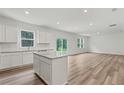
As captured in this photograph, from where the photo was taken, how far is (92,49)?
40.0 ft

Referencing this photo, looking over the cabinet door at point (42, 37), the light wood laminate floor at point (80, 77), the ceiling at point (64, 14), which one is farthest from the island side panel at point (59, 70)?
the cabinet door at point (42, 37)

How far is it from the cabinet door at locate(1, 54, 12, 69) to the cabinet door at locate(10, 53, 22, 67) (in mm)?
137

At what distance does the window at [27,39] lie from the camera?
5.16 metres

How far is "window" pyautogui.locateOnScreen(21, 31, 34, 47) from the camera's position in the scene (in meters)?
5.16

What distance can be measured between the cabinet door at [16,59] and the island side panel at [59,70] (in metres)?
3.09

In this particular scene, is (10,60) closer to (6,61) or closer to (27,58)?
(6,61)

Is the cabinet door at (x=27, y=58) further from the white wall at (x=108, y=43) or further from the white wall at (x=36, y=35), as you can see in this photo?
the white wall at (x=108, y=43)

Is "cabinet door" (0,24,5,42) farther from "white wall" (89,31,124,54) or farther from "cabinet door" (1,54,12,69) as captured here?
"white wall" (89,31,124,54)

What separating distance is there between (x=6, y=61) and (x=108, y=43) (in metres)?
10.8

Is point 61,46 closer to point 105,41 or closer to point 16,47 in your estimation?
point 16,47

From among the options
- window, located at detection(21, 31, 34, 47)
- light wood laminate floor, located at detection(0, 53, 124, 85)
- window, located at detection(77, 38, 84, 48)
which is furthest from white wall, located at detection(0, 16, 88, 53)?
light wood laminate floor, located at detection(0, 53, 124, 85)

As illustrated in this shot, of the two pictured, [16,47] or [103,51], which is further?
[103,51]
